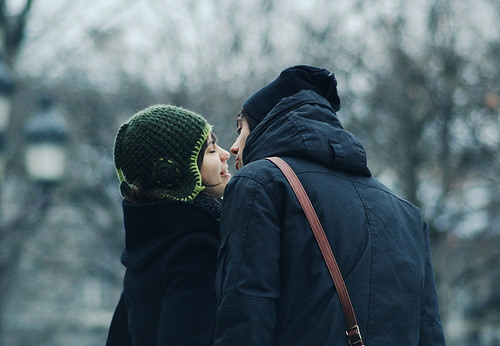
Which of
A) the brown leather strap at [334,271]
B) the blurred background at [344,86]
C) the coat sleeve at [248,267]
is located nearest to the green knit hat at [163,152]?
the coat sleeve at [248,267]

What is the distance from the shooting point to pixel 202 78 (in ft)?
55.3

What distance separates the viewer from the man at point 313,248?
2.38m

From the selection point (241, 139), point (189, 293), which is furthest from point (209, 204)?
point (189, 293)

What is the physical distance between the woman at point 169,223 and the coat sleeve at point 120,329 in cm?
5

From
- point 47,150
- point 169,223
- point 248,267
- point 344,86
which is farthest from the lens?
point 344,86

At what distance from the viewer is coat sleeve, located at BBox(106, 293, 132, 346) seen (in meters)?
3.13

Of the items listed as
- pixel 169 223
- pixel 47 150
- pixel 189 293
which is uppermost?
pixel 47 150

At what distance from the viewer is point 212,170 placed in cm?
306

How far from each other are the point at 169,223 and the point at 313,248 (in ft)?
2.14

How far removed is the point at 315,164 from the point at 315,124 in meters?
0.14

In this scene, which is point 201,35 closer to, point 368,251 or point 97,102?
point 97,102

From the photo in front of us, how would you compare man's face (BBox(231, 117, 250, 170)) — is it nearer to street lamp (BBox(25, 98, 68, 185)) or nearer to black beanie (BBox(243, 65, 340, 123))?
black beanie (BBox(243, 65, 340, 123))

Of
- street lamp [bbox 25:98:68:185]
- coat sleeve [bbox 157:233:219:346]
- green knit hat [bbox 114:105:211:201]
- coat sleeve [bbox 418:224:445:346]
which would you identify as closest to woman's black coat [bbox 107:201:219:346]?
coat sleeve [bbox 157:233:219:346]

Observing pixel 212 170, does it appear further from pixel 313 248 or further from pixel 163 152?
pixel 313 248
